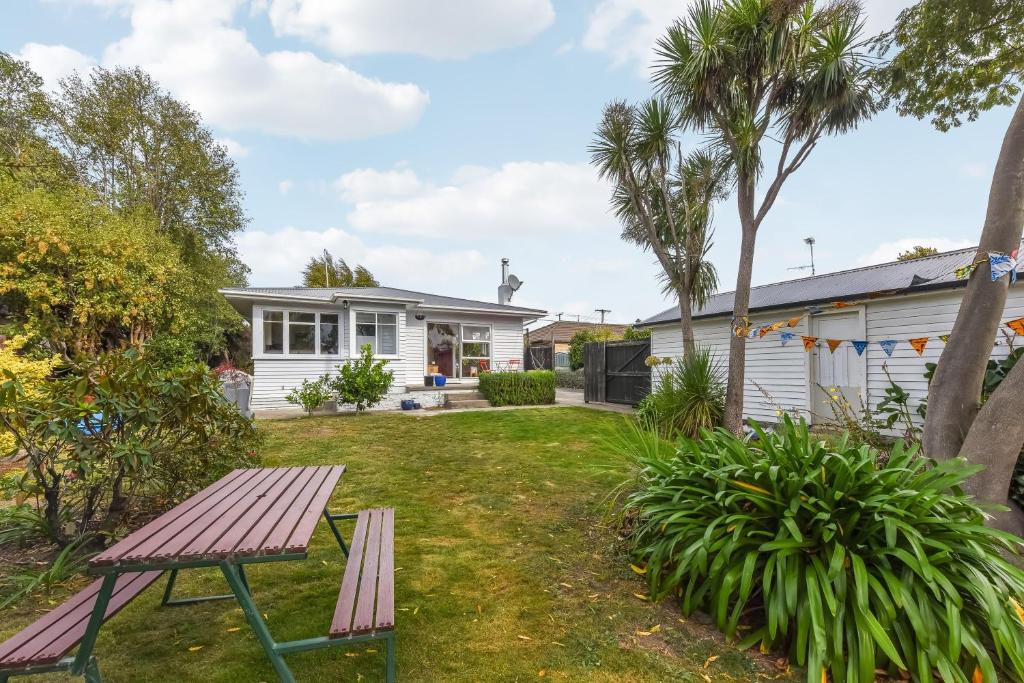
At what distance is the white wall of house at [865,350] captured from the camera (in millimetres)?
6957

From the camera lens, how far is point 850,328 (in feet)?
27.0

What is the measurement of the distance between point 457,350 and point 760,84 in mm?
11493

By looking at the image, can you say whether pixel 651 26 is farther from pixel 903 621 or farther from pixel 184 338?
pixel 184 338

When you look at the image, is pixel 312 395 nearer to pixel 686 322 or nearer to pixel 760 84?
pixel 686 322

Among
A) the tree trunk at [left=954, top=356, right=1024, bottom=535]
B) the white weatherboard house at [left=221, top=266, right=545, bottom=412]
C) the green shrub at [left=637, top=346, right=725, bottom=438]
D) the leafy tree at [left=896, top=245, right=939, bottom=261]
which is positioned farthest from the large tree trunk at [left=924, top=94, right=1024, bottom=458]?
the leafy tree at [left=896, top=245, right=939, bottom=261]

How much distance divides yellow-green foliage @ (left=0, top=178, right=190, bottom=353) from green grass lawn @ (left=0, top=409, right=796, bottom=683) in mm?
12406

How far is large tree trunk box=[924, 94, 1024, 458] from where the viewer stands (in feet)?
10.1

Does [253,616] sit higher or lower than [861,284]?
lower

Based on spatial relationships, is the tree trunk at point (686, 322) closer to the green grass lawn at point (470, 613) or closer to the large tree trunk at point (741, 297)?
the large tree trunk at point (741, 297)

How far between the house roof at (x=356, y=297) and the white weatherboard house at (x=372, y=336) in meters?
0.03

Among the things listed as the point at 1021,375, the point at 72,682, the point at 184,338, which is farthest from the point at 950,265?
the point at 184,338

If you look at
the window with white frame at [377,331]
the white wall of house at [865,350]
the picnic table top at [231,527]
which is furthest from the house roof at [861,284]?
the picnic table top at [231,527]

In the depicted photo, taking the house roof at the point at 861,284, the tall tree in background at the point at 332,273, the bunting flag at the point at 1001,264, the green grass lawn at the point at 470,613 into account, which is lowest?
the green grass lawn at the point at 470,613

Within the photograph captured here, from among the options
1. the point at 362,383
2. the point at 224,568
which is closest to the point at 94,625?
the point at 224,568
